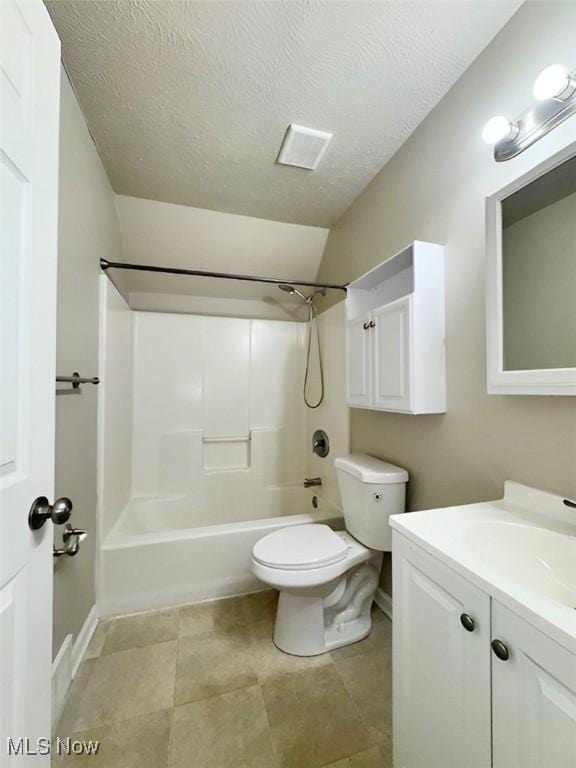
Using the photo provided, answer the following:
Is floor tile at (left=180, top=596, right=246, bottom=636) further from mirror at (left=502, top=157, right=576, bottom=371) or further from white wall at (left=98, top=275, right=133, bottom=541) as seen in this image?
mirror at (left=502, top=157, right=576, bottom=371)

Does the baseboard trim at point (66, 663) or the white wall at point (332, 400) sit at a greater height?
the white wall at point (332, 400)

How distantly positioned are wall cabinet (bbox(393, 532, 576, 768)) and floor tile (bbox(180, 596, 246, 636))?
962 mm

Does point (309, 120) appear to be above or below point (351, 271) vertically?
above

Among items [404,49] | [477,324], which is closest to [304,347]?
[477,324]

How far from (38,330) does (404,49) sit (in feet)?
5.09

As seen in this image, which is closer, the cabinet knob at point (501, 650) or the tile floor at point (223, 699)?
the cabinet knob at point (501, 650)

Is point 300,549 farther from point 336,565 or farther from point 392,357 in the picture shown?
point 392,357

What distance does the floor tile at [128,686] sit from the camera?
1.15m

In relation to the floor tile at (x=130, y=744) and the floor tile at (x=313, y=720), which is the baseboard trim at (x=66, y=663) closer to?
the floor tile at (x=130, y=744)

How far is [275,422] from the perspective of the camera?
9.28 feet

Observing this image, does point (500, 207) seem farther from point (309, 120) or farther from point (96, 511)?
point (96, 511)

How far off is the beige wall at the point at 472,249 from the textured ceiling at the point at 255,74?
0.43ft

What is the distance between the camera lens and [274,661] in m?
1.38

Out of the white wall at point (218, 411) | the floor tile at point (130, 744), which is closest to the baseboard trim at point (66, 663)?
the floor tile at point (130, 744)
